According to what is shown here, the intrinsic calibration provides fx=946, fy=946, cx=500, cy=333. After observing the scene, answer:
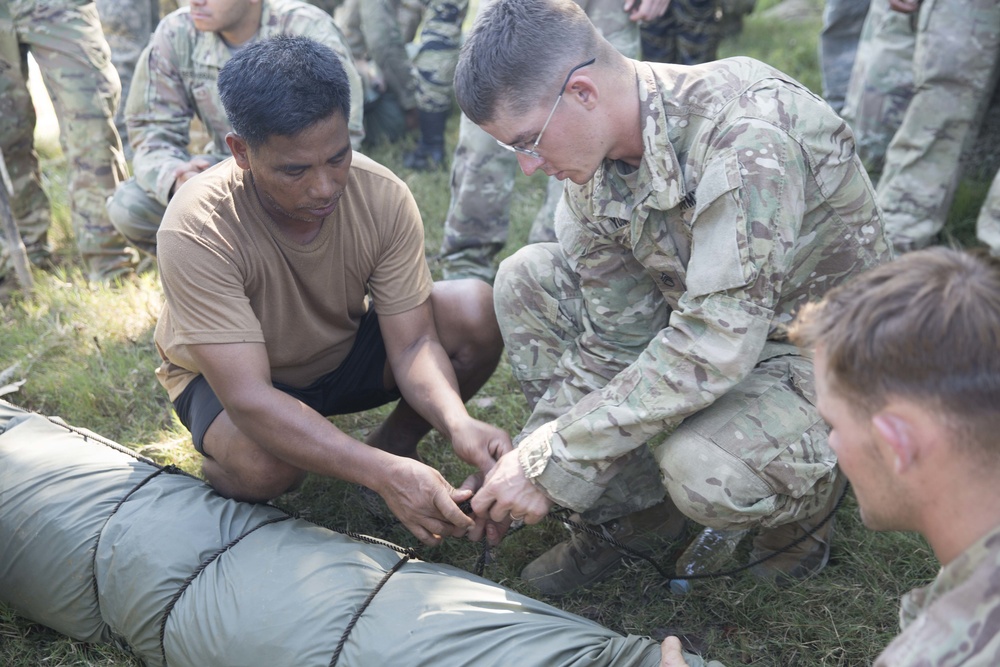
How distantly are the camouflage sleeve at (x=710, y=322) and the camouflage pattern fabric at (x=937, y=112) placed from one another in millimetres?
2034

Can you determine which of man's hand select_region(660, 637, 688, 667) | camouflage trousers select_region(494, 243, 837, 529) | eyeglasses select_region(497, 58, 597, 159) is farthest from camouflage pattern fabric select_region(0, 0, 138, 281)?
man's hand select_region(660, 637, 688, 667)

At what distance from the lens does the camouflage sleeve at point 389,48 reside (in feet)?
22.0

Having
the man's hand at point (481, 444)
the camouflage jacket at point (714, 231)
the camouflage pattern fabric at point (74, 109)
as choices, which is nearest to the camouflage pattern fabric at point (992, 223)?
the camouflage jacket at point (714, 231)

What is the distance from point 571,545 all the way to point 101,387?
88.4 inches

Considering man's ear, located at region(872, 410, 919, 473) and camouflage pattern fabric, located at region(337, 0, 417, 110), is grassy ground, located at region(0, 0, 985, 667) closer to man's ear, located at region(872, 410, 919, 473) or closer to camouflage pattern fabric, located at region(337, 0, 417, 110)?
man's ear, located at region(872, 410, 919, 473)

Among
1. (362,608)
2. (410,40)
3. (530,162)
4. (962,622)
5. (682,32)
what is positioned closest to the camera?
(962,622)

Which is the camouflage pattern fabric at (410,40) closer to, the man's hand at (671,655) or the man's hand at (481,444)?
the man's hand at (481,444)

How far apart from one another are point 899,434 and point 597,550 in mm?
1503

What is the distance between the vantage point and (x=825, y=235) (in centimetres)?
260

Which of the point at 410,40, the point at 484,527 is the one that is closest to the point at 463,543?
the point at 484,527

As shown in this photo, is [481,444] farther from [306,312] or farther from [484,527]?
[306,312]

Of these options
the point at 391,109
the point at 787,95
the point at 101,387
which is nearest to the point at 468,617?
the point at 787,95

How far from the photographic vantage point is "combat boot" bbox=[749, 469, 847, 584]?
278 cm

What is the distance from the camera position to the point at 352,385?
3.25m
